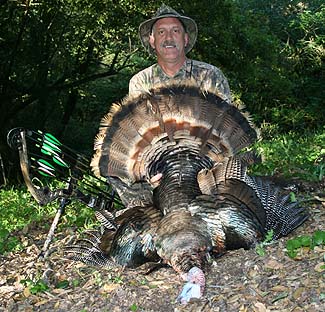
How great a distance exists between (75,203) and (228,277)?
6.59ft

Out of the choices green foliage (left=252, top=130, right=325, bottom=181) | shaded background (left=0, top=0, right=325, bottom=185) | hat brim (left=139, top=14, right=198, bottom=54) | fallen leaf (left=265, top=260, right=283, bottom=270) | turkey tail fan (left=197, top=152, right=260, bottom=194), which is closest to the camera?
fallen leaf (left=265, top=260, right=283, bottom=270)

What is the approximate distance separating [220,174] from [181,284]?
0.59 meters

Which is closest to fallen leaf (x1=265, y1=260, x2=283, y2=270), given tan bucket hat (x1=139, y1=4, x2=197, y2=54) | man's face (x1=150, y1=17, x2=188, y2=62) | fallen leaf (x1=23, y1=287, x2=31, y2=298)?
fallen leaf (x1=23, y1=287, x2=31, y2=298)

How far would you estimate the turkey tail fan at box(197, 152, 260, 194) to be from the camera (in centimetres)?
293

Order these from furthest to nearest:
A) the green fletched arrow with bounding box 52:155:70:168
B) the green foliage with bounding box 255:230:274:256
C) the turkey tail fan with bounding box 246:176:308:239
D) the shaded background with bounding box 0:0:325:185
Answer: the shaded background with bounding box 0:0:325:185, the green fletched arrow with bounding box 52:155:70:168, the turkey tail fan with bounding box 246:176:308:239, the green foliage with bounding box 255:230:274:256

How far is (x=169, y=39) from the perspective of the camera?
156 inches

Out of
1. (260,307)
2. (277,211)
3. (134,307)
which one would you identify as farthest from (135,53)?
(260,307)

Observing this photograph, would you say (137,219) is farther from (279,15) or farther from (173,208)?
(279,15)

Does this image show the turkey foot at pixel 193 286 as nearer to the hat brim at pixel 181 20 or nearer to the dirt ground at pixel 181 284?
the dirt ground at pixel 181 284

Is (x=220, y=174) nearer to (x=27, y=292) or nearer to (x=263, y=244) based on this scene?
(x=263, y=244)

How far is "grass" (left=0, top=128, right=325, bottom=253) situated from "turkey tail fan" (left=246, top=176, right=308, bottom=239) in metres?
0.29

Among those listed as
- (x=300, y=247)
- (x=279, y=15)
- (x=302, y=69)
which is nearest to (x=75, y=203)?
(x=300, y=247)

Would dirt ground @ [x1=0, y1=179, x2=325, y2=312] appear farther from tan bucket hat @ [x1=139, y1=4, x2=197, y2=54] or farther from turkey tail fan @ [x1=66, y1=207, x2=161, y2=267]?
tan bucket hat @ [x1=139, y1=4, x2=197, y2=54]

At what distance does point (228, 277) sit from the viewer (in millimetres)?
2709
